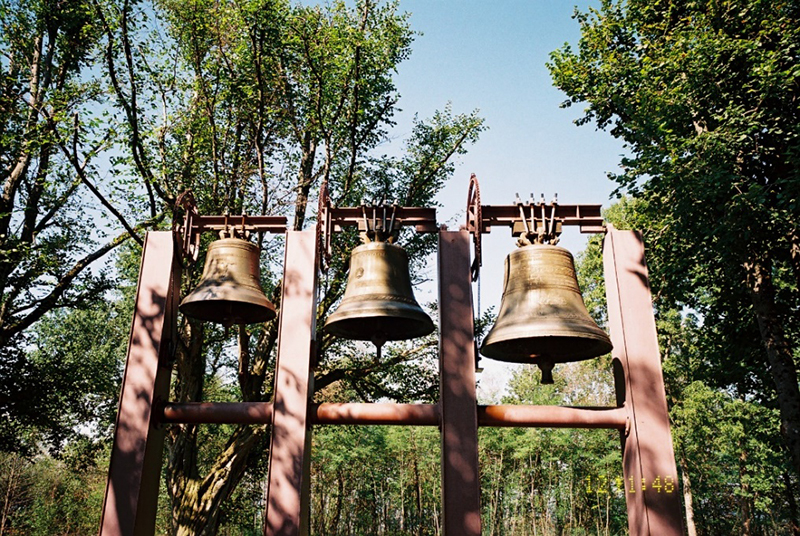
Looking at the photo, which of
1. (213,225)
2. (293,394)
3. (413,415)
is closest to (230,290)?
(213,225)

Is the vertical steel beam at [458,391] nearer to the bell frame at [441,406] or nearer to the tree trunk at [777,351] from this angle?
the bell frame at [441,406]

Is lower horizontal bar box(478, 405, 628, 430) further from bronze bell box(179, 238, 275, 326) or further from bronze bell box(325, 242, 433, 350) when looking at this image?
bronze bell box(179, 238, 275, 326)

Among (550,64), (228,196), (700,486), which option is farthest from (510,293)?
(700,486)

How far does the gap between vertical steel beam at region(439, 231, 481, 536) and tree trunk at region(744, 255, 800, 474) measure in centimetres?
857

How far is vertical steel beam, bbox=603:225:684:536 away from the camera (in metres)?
3.42

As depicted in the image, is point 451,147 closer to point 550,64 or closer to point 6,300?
point 550,64

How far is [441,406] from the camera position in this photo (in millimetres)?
3641

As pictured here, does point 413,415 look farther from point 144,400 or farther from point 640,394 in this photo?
point 144,400

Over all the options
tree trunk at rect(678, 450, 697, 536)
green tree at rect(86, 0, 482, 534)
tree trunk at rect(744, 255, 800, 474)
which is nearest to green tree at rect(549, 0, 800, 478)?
tree trunk at rect(744, 255, 800, 474)

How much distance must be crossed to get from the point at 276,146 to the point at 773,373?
10.9m

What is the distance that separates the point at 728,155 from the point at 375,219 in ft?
27.5

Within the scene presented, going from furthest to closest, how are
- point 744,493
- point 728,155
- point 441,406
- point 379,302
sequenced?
point 744,493
point 728,155
point 379,302
point 441,406

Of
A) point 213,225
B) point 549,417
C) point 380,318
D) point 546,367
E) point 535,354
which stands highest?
point 213,225

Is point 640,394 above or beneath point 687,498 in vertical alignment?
above
